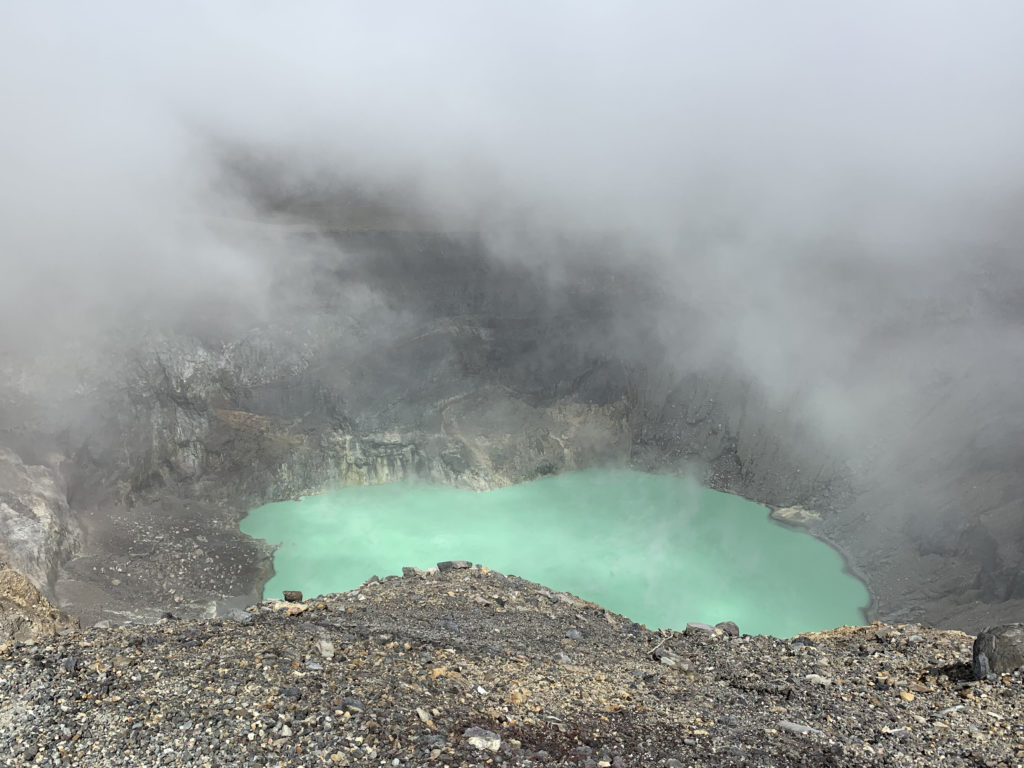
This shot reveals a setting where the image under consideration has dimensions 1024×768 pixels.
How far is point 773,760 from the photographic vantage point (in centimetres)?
832

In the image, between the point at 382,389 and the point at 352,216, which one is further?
the point at 352,216

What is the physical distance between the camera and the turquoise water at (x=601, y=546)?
1166 inches

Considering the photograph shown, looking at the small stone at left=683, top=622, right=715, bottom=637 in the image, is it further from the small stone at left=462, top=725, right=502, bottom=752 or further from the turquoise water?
the turquoise water

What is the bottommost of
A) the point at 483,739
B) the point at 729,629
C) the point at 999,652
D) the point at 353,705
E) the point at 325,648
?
the point at 483,739

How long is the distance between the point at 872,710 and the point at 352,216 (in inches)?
1600

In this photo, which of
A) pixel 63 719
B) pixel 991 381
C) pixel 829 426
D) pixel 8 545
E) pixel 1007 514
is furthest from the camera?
pixel 829 426

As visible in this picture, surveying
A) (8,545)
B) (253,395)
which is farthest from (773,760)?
(253,395)

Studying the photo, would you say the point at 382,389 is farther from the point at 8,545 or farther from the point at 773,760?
the point at 773,760

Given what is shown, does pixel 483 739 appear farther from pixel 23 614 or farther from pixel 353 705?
pixel 23 614

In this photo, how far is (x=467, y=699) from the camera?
9297 millimetres

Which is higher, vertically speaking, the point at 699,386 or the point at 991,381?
the point at 699,386

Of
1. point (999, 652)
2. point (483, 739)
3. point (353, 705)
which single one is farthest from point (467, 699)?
point (999, 652)

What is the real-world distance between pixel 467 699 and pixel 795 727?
4.18 meters

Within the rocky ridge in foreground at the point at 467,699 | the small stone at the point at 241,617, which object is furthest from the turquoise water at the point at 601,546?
the small stone at the point at 241,617
